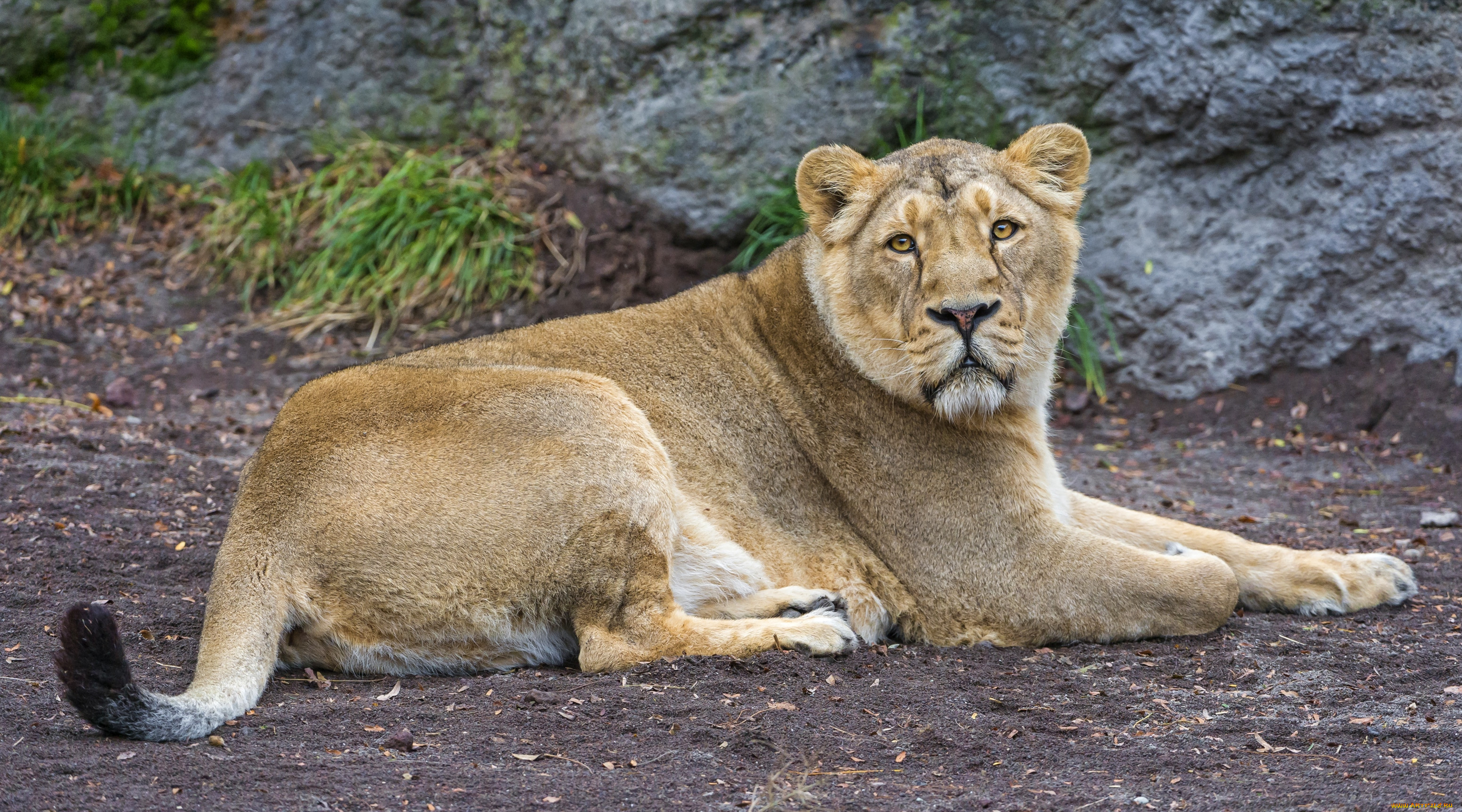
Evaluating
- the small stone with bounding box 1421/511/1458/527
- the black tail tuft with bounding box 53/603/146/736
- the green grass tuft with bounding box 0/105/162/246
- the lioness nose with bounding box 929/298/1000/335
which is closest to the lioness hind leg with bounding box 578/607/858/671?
the lioness nose with bounding box 929/298/1000/335

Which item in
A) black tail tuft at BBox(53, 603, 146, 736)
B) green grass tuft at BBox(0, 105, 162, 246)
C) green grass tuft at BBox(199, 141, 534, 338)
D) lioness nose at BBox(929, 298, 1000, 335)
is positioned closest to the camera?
black tail tuft at BBox(53, 603, 146, 736)

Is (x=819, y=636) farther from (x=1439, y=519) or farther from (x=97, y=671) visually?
(x=1439, y=519)

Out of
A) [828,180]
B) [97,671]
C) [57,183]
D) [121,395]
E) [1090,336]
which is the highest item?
[828,180]

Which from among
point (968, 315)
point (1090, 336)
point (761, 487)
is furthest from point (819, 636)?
point (1090, 336)

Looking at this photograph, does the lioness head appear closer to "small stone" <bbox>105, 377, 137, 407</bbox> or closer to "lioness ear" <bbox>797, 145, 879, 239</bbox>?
"lioness ear" <bbox>797, 145, 879, 239</bbox>

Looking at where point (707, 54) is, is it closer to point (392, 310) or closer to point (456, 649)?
point (392, 310)

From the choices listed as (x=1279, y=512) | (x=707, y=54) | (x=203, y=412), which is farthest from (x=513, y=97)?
(x=1279, y=512)

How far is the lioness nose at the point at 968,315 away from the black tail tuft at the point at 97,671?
312 centimetres

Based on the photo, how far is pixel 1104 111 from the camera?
10000 mm

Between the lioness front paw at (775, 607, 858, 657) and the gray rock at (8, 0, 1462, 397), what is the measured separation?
5.77 meters

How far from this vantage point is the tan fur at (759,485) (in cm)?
471

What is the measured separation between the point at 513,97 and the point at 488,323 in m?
2.42

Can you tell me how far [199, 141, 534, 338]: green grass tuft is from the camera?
10758mm

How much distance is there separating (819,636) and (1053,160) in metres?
2.36
